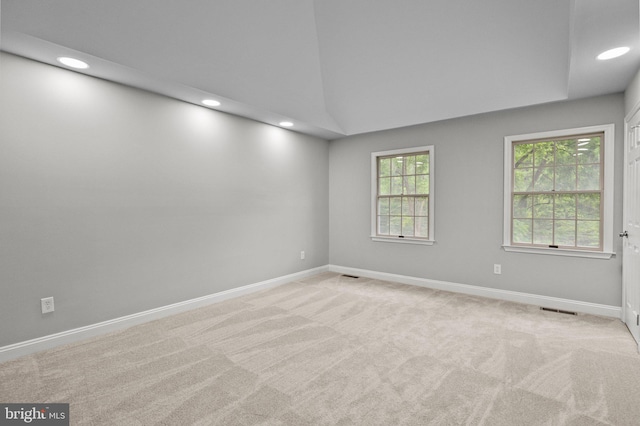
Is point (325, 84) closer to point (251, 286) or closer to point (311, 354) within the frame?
point (251, 286)

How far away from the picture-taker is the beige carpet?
1855mm

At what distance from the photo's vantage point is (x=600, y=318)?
3369 millimetres

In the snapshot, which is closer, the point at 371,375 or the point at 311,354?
the point at 371,375

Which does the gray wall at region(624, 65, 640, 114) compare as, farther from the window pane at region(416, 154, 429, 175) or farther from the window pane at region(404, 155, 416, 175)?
the window pane at region(404, 155, 416, 175)

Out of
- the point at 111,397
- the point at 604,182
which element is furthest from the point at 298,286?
the point at 604,182

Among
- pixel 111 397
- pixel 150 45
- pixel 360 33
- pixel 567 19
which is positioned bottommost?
pixel 111 397

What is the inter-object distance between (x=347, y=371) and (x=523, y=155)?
3442 millimetres

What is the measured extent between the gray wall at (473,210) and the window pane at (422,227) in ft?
0.66

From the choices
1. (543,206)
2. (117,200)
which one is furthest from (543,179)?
(117,200)

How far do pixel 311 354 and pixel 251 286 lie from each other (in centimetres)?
203

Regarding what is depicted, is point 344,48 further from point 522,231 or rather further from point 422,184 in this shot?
Answer: point 522,231

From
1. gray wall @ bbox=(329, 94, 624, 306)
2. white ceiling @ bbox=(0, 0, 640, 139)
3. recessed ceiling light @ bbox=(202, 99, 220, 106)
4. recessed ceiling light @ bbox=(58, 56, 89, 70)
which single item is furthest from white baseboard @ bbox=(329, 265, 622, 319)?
recessed ceiling light @ bbox=(58, 56, 89, 70)

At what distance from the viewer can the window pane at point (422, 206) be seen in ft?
15.6

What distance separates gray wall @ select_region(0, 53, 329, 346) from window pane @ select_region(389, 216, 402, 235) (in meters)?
1.91
